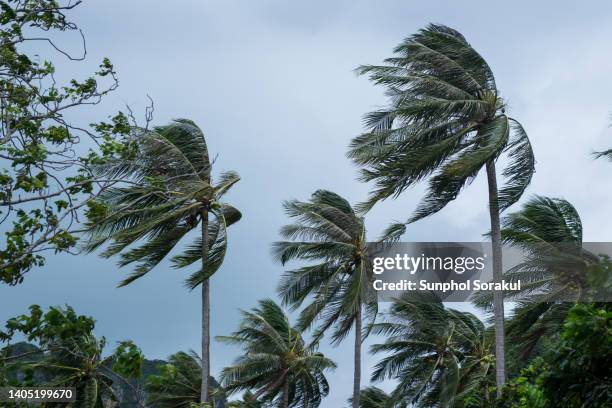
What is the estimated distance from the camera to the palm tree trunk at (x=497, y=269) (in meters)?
28.1

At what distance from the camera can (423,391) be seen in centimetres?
3750

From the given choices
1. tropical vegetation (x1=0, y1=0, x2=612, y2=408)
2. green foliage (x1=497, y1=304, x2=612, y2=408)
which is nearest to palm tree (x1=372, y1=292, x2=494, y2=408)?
tropical vegetation (x1=0, y1=0, x2=612, y2=408)

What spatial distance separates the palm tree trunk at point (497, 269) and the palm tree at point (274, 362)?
12.1m

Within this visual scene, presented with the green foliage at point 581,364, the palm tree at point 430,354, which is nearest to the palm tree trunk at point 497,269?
the palm tree at point 430,354

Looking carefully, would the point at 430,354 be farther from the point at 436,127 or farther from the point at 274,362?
the point at 436,127

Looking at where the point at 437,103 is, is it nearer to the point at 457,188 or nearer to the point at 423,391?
the point at 457,188

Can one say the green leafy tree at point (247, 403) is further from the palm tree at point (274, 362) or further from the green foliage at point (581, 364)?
the green foliage at point (581, 364)

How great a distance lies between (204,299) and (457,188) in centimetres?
967

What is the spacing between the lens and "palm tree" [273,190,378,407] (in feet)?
115

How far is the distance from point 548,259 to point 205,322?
1098 centimetres

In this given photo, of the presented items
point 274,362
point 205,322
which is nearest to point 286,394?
point 274,362

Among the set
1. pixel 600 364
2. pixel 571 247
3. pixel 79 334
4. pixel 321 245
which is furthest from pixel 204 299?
pixel 600 364

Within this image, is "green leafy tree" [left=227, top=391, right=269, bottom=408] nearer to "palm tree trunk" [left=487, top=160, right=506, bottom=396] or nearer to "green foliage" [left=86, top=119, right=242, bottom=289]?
"green foliage" [left=86, top=119, right=242, bottom=289]

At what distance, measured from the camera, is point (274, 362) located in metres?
39.8
